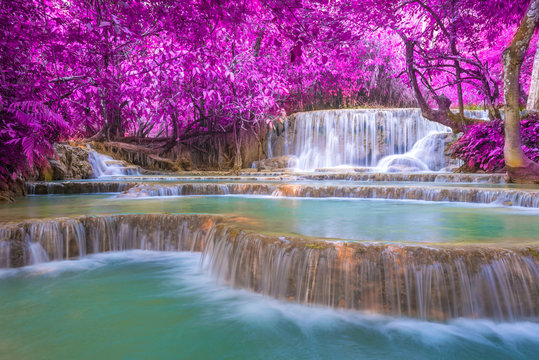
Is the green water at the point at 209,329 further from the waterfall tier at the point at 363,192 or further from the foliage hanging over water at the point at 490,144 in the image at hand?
the foliage hanging over water at the point at 490,144

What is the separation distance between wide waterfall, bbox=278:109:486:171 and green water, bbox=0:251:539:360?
11.5 m

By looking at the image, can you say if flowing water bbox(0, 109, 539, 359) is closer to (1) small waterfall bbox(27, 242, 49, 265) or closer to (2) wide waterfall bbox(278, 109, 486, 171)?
(1) small waterfall bbox(27, 242, 49, 265)

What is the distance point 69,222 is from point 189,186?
12.1 feet

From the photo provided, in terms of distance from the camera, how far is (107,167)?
12.5m

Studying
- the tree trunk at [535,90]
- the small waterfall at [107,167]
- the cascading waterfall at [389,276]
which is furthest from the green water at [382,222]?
the small waterfall at [107,167]

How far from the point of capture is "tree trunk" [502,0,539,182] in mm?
6625

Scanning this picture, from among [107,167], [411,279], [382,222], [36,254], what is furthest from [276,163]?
[411,279]

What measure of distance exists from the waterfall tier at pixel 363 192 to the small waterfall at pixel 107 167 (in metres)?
5.74

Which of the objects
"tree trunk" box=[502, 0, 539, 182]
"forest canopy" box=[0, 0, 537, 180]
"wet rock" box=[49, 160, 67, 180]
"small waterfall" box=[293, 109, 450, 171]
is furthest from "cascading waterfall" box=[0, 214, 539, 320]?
"small waterfall" box=[293, 109, 450, 171]

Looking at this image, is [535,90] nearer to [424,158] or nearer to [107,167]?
[424,158]

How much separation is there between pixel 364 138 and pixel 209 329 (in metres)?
13.2

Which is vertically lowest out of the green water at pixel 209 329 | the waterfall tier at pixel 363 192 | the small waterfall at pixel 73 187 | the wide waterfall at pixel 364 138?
the green water at pixel 209 329

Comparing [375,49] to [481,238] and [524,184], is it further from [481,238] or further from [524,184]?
[481,238]

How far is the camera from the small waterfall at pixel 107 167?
11844 millimetres
